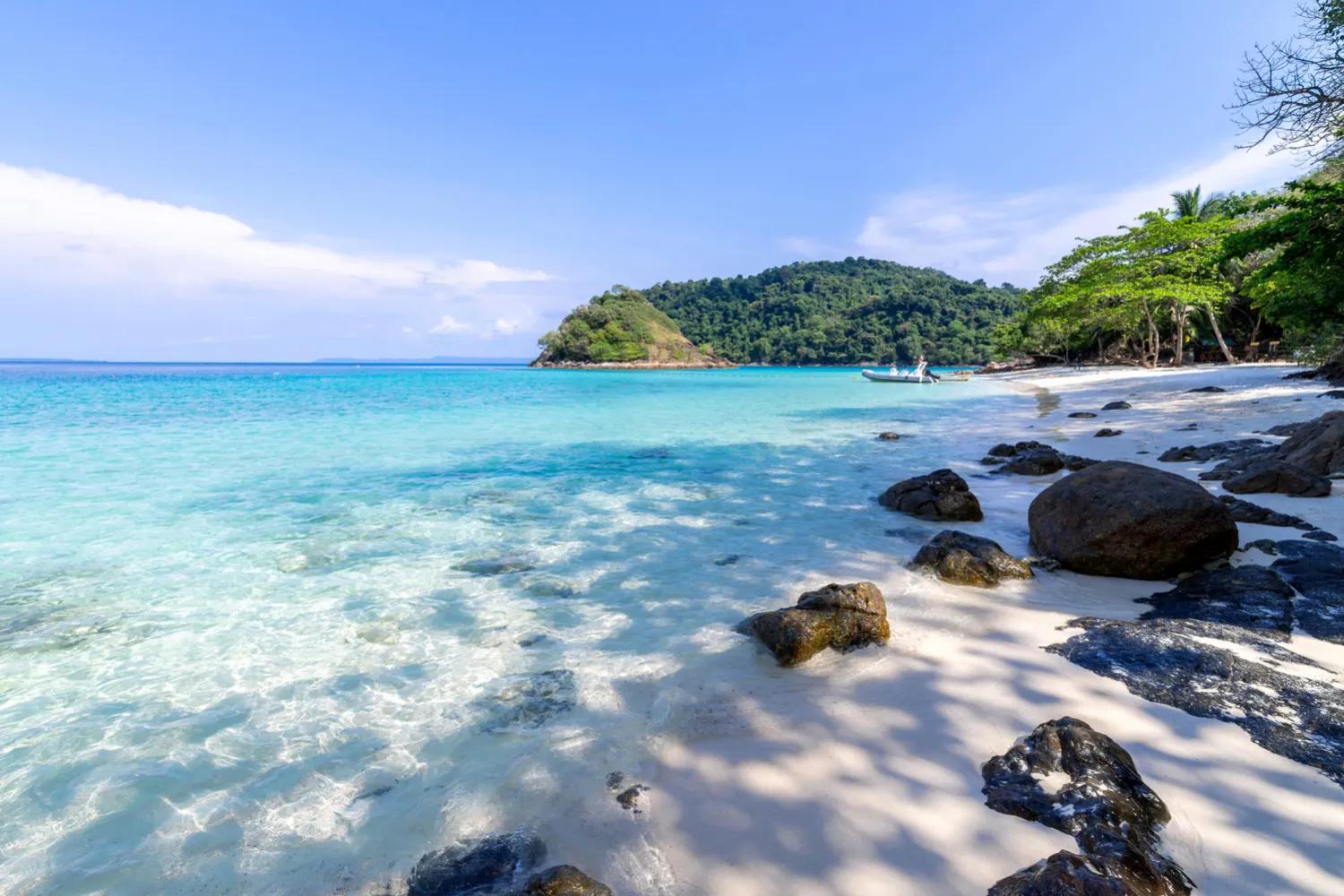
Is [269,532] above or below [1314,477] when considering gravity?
below

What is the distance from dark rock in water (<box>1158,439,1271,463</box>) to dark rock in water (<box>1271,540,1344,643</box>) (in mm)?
6281

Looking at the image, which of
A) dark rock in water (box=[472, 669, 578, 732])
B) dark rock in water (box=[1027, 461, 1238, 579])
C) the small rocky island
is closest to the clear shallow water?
dark rock in water (box=[472, 669, 578, 732])

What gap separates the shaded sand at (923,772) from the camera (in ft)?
8.14

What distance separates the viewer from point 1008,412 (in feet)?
84.3

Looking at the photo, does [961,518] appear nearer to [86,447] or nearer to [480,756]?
[480,756]

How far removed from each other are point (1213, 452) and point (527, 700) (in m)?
13.7

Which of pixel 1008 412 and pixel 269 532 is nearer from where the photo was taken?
pixel 269 532

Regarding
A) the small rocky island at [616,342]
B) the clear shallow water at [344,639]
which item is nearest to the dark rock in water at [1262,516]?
the clear shallow water at [344,639]

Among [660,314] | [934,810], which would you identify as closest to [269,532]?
[934,810]

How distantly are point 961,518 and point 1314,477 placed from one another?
447 centimetres

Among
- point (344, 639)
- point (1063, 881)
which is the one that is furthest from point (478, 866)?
point (344, 639)

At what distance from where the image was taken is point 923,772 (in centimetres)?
311

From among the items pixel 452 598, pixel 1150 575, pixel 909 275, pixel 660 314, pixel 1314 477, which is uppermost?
pixel 909 275

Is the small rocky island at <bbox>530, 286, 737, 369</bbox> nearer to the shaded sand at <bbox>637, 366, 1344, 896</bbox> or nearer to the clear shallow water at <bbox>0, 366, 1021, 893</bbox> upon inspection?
the clear shallow water at <bbox>0, 366, 1021, 893</bbox>
